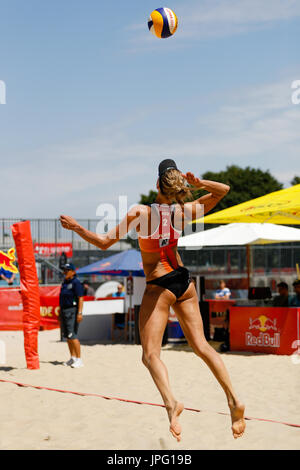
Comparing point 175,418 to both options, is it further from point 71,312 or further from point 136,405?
point 71,312

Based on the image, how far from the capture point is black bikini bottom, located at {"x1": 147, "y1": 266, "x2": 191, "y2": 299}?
161 inches

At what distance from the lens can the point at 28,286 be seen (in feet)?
31.0

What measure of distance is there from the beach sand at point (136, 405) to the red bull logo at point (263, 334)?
376 mm

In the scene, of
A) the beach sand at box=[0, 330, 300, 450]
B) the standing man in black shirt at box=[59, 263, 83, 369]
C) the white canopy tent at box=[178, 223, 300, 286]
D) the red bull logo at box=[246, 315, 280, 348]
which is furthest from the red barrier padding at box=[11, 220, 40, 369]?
the white canopy tent at box=[178, 223, 300, 286]

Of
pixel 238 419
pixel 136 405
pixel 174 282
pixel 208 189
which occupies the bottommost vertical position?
pixel 136 405

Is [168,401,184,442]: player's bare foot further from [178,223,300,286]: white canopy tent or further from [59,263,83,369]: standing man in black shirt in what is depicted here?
[178,223,300,286]: white canopy tent

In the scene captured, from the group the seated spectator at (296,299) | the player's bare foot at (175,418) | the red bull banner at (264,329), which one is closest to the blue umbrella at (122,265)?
the red bull banner at (264,329)

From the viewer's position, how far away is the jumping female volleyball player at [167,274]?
3973mm

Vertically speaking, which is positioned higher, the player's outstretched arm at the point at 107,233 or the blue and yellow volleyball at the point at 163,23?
the blue and yellow volleyball at the point at 163,23

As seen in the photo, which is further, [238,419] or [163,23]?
[163,23]

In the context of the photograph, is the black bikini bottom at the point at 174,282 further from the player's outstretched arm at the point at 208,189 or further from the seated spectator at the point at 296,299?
the seated spectator at the point at 296,299

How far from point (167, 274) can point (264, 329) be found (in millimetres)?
7202

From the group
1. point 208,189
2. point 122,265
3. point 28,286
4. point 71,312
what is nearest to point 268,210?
point 71,312
